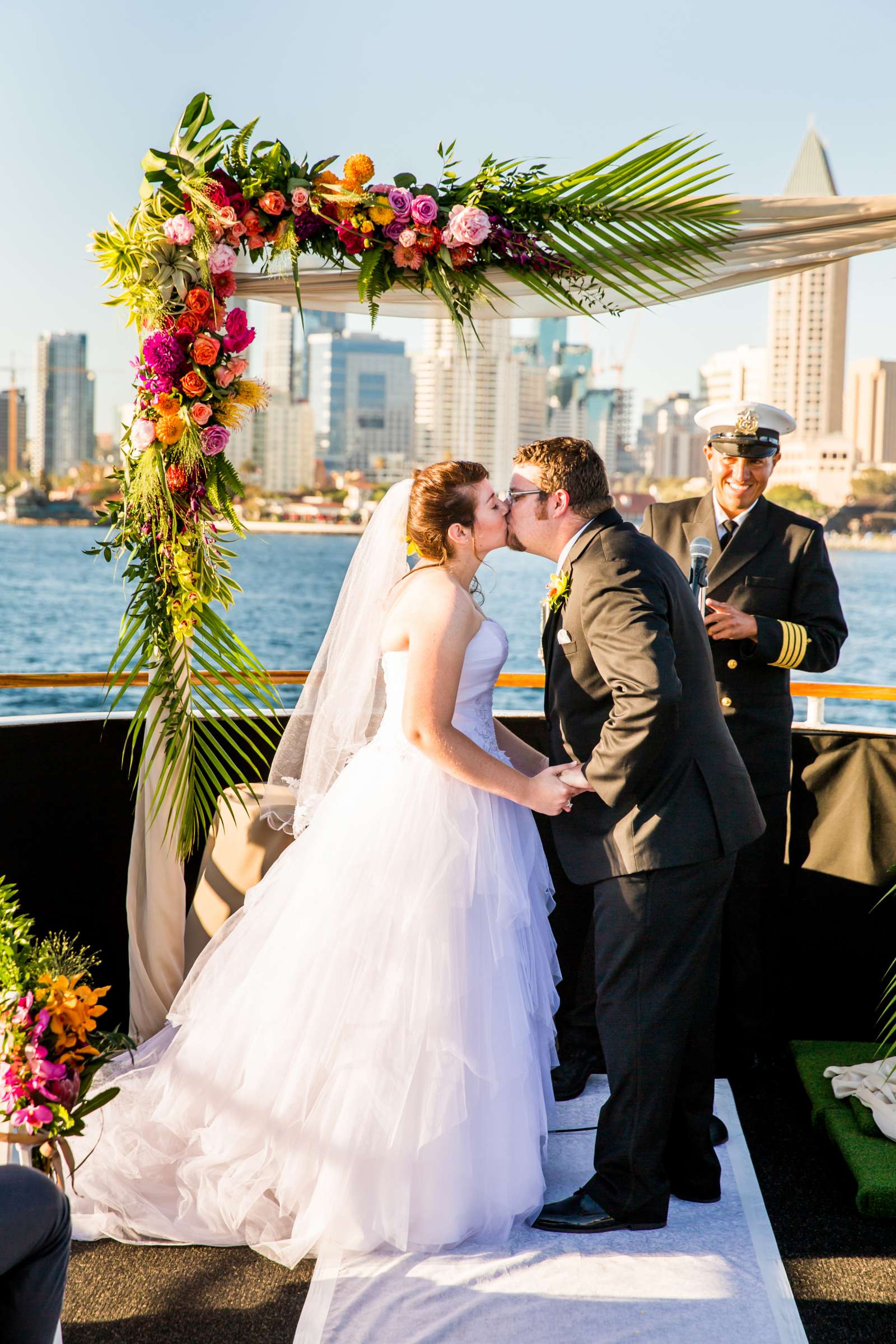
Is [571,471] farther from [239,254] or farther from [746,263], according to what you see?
[239,254]

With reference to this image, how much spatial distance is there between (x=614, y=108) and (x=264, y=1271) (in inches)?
1973

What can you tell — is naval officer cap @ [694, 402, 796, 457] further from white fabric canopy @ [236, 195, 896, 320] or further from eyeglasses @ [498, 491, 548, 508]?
eyeglasses @ [498, 491, 548, 508]

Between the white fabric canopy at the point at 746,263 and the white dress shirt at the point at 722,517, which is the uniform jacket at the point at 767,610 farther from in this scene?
the white fabric canopy at the point at 746,263

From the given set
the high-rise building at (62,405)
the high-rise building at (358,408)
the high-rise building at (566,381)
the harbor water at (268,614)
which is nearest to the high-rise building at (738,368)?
the harbor water at (268,614)

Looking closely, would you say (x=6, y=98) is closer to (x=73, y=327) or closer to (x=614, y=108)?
(x=73, y=327)

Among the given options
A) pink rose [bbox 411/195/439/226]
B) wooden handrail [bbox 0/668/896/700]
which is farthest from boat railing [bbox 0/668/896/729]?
pink rose [bbox 411/195/439/226]

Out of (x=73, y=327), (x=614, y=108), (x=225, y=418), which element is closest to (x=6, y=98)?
(x=73, y=327)

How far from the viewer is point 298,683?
3.64 metres

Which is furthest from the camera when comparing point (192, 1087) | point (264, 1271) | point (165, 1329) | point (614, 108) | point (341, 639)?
point (614, 108)

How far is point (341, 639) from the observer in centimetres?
310

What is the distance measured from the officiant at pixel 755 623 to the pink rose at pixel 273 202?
1409mm

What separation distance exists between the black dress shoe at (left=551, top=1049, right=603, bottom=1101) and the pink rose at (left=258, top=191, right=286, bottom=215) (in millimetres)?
2581

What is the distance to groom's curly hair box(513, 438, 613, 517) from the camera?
8.84ft

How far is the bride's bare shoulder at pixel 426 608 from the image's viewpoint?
2.75m
